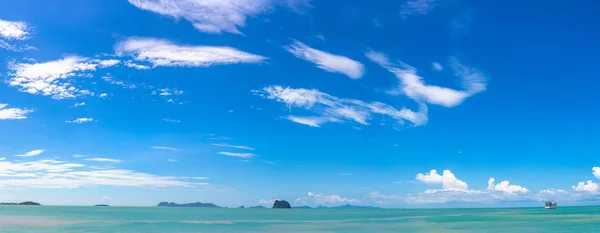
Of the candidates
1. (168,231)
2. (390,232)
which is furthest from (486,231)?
(168,231)

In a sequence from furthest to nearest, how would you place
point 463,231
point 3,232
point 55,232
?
point 463,231
point 55,232
point 3,232

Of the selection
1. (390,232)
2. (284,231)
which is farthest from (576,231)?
(284,231)

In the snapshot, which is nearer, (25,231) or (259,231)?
(25,231)

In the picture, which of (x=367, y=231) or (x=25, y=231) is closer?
(x=25, y=231)

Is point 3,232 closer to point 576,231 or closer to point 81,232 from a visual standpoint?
point 81,232

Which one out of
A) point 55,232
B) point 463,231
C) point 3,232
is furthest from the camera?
point 463,231

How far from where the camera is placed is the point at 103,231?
55.9 metres

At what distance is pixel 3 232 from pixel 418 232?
50.8 m

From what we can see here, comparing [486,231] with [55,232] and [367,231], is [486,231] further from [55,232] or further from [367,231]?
[55,232]

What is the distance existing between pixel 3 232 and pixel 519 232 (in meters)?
62.0

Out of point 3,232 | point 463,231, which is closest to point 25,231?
point 3,232

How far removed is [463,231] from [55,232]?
52.5 meters

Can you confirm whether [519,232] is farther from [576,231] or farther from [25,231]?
→ [25,231]

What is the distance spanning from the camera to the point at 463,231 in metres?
57.5
